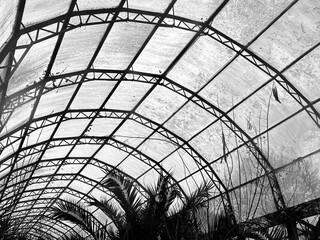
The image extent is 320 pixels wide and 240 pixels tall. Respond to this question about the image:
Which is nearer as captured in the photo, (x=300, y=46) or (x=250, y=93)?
(x=300, y=46)

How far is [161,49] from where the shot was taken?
1697 cm

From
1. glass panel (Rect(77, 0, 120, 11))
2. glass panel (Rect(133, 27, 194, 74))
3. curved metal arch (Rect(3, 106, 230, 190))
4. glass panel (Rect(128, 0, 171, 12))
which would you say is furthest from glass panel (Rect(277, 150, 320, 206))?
glass panel (Rect(77, 0, 120, 11))

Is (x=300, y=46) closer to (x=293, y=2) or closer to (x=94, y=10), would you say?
(x=293, y=2)

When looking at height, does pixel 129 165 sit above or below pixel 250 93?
above

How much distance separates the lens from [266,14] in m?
14.5

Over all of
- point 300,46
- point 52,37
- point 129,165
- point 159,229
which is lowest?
point 159,229

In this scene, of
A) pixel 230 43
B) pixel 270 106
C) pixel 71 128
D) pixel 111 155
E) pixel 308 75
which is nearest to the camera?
pixel 308 75

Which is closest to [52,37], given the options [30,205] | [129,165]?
[129,165]

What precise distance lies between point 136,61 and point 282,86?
5944mm

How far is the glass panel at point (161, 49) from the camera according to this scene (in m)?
16.1

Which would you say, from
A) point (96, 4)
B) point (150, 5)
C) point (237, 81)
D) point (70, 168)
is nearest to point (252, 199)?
point (96, 4)

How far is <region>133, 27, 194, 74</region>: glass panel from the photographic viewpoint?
16.1 m

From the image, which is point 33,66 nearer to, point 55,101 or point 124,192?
point 55,101

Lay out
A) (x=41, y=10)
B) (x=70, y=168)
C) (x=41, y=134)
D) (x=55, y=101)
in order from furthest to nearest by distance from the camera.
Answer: (x=70, y=168), (x=41, y=134), (x=55, y=101), (x=41, y=10)
